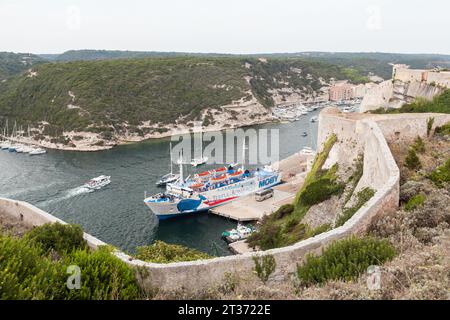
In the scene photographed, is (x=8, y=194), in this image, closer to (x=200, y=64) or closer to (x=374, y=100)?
(x=374, y=100)

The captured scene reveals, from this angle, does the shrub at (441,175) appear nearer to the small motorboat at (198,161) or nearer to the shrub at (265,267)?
the shrub at (265,267)

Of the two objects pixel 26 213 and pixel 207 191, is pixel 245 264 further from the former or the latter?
pixel 207 191

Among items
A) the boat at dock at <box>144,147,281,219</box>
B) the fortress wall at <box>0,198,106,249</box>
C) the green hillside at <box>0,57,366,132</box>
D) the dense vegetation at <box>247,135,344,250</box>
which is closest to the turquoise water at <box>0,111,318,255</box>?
the boat at dock at <box>144,147,281,219</box>

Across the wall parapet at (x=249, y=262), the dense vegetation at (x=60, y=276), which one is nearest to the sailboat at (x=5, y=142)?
the wall parapet at (x=249, y=262)

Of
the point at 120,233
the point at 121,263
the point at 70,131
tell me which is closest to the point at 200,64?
the point at 70,131

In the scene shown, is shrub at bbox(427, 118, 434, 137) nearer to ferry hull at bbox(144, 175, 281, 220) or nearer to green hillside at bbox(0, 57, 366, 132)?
ferry hull at bbox(144, 175, 281, 220)

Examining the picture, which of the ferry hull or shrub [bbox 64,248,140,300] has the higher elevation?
shrub [bbox 64,248,140,300]
